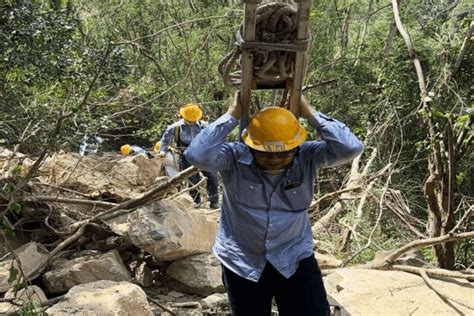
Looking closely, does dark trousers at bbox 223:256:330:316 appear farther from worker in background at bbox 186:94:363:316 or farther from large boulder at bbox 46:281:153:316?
large boulder at bbox 46:281:153:316

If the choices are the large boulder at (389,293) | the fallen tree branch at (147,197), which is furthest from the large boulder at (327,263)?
the fallen tree branch at (147,197)

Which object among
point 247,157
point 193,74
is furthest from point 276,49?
point 193,74

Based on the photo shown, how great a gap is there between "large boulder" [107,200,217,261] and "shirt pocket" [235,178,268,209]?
81.6 inches

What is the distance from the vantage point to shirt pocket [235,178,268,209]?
8.11 feet

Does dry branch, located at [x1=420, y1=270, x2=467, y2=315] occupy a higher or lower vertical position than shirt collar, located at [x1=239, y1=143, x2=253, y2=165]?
lower

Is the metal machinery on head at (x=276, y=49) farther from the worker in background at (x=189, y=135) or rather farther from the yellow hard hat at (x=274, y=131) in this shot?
the worker in background at (x=189, y=135)

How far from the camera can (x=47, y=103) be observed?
541cm

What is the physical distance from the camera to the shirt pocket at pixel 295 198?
2.49 meters

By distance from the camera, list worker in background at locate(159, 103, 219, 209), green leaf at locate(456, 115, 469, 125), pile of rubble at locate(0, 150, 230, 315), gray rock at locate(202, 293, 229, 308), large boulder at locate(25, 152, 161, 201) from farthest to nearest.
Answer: worker in background at locate(159, 103, 219, 209) → large boulder at locate(25, 152, 161, 201) → green leaf at locate(456, 115, 469, 125) → pile of rubble at locate(0, 150, 230, 315) → gray rock at locate(202, 293, 229, 308)

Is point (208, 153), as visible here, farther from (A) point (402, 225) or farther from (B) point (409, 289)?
(A) point (402, 225)

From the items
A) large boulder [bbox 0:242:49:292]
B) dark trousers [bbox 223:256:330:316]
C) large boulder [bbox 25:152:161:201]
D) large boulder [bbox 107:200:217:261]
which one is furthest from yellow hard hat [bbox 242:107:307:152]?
large boulder [bbox 25:152:161:201]

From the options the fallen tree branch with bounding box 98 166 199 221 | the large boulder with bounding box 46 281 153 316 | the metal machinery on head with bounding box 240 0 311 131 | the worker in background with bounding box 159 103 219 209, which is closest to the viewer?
the metal machinery on head with bounding box 240 0 311 131

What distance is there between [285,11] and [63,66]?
2.69 m

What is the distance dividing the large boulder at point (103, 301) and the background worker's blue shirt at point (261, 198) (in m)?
1.05
